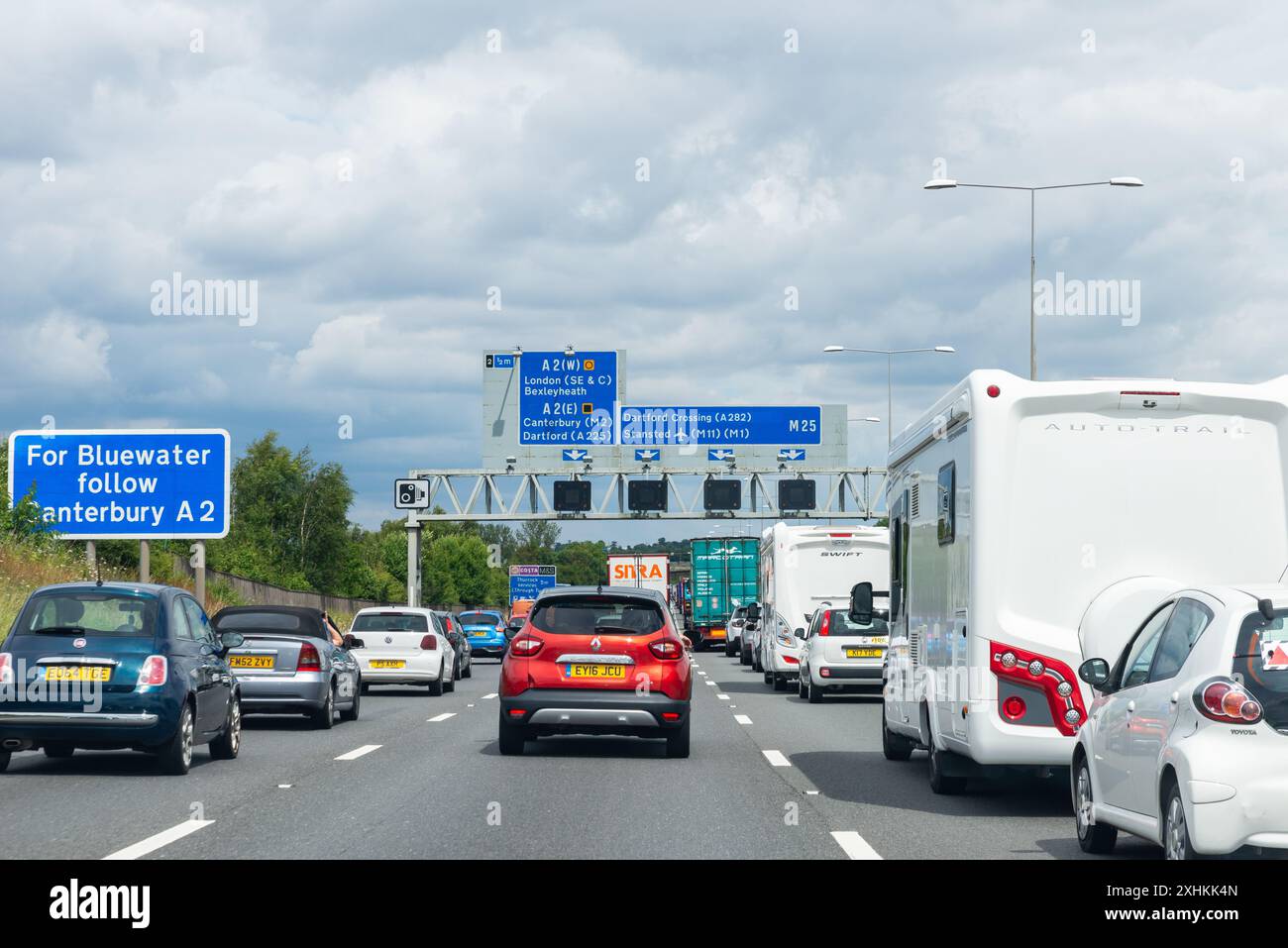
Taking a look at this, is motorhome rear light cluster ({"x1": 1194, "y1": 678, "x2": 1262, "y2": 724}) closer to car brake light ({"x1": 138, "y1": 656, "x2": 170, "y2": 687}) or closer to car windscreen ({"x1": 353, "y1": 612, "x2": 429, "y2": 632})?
car brake light ({"x1": 138, "y1": 656, "x2": 170, "y2": 687})

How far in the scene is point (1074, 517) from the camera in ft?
38.2

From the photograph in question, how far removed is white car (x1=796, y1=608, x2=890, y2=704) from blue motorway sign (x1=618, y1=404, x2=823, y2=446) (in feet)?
81.3

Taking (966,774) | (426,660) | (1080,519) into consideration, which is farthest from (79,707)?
(426,660)

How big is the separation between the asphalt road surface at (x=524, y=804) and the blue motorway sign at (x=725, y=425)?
31.6 metres

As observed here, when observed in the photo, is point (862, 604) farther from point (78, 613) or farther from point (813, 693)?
point (813, 693)

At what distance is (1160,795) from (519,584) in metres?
82.7

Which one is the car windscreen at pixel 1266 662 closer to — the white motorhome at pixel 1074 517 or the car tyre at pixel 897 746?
the white motorhome at pixel 1074 517

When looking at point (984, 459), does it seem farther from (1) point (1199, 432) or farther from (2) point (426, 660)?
(2) point (426, 660)

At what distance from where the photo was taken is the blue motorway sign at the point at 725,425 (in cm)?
5094

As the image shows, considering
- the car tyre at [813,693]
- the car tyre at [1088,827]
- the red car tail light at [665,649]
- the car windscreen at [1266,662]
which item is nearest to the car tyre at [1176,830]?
the car windscreen at [1266,662]

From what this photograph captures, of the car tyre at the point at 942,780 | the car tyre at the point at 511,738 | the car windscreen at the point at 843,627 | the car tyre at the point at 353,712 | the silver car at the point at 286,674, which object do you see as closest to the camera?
the car tyre at the point at 942,780

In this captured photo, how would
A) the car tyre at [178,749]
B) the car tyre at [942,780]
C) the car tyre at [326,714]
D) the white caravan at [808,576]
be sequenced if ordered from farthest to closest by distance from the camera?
the white caravan at [808,576], the car tyre at [326,714], the car tyre at [178,749], the car tyre at [942,780]

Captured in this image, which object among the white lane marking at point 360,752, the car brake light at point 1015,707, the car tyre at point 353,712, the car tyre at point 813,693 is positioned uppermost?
the car brake light at point 1015,707

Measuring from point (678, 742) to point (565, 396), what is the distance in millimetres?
31680
